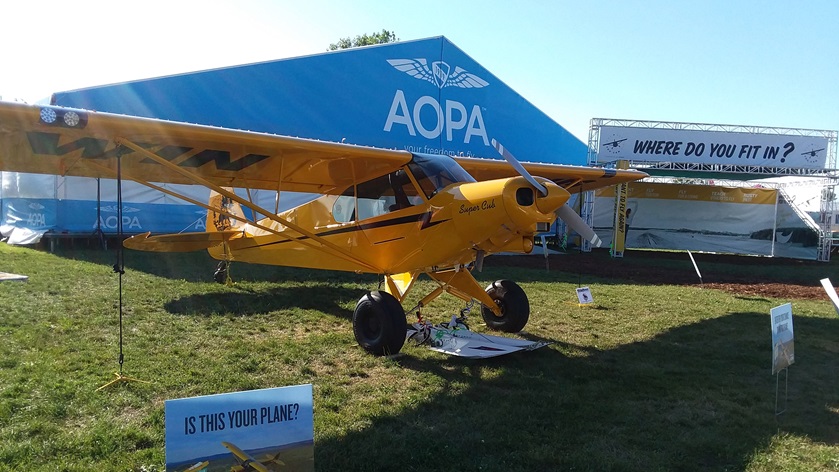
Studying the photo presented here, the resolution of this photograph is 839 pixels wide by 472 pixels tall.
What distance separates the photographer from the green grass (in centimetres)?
353

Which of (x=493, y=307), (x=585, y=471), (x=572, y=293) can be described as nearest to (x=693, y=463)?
(x=585, y=471)

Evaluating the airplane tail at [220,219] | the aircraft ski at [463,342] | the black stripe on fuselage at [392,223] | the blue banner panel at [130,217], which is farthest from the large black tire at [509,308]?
the blue banner panel at [130,217]

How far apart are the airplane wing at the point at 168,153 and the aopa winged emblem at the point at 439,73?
1277 cm

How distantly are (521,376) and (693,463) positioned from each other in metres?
1.98

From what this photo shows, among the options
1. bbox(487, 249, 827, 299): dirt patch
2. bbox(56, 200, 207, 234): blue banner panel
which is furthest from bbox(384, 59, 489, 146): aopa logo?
bbox(56, 200, 207, 234): blue banner panel

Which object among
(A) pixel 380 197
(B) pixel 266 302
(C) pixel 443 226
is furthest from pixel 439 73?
(C) pixel 443 226

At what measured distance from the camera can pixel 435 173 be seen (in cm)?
604

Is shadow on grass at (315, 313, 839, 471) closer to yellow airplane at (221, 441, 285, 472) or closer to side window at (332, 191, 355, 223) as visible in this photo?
yellow airplane at (221, 441, 285, 472)

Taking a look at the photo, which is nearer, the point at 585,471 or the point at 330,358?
the point at 585,471

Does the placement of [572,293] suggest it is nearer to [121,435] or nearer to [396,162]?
[396,162]

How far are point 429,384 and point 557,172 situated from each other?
4668 mm

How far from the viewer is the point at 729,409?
449cm

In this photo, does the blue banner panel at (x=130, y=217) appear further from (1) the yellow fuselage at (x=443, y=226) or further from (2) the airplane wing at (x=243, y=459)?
(2) the airplane wing at (x=243, y=459)

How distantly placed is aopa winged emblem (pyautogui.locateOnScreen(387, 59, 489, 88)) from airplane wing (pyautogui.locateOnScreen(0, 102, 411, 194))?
41.9ft
